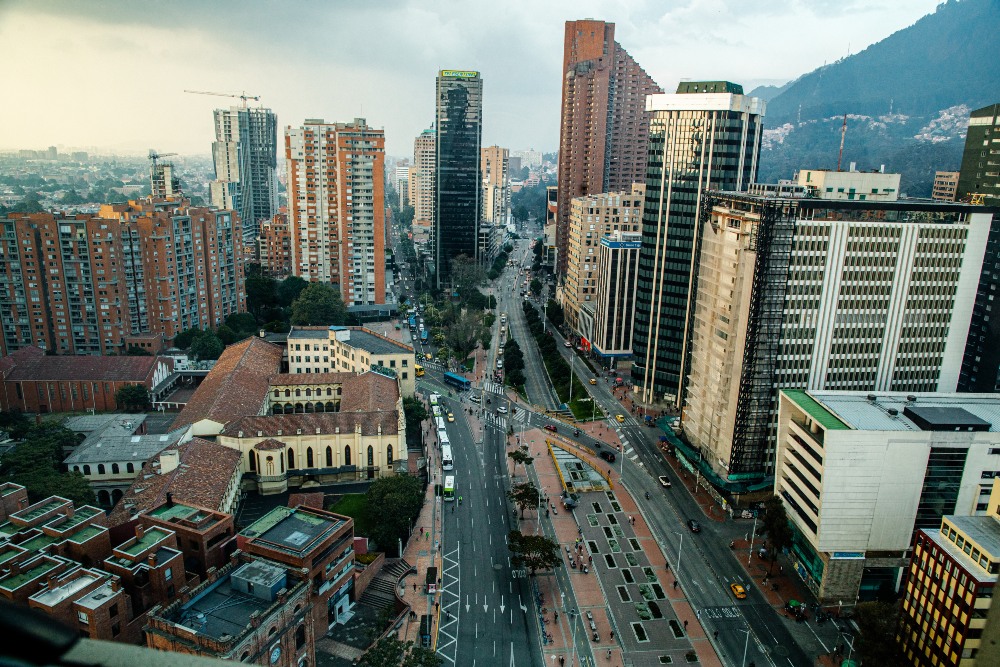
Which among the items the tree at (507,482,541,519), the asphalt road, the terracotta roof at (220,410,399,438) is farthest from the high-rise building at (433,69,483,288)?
the tree at (507,482,541,519)

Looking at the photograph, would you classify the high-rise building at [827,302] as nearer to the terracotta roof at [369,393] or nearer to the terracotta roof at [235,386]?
the terracotta roof at [369,393]

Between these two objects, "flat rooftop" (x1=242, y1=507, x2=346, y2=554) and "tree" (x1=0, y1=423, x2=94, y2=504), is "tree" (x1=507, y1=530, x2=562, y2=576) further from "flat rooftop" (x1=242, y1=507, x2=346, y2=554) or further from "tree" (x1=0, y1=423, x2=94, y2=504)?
"tree" (x1=0, y1=423, x2=94, y2=504)

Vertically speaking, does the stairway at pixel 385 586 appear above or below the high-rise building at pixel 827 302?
below

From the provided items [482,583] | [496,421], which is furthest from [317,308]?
[482,583]

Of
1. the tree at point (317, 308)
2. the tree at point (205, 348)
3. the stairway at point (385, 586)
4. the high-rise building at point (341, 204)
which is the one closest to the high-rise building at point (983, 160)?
the high-rise building at point (341, 204)

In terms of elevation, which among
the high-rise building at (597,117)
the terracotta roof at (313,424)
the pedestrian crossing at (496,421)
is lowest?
the pedestrian crossing at (496,421)

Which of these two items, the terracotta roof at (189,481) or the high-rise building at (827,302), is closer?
the terracotta roof at (189,481)

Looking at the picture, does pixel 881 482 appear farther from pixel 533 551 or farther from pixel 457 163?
pixel 457 163
